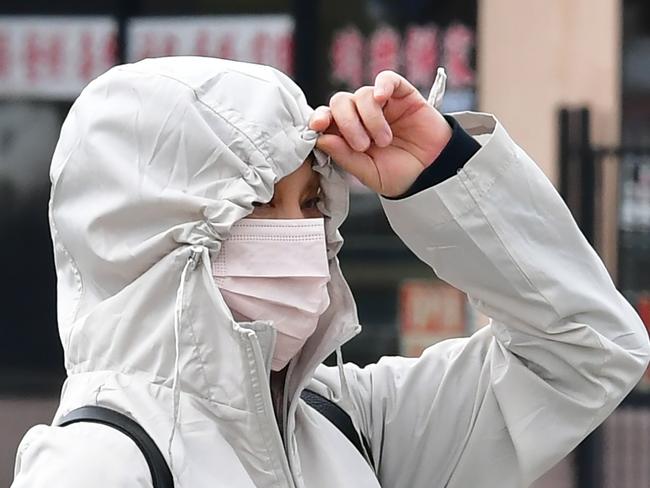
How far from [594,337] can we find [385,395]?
14.3 inches

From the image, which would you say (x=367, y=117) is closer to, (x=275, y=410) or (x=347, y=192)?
(x=347, y=192)

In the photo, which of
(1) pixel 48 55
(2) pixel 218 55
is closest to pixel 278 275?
(2) pixel 218 55

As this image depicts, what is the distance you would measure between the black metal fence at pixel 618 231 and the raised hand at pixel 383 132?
399 cm

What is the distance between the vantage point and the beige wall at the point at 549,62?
622 centimetres

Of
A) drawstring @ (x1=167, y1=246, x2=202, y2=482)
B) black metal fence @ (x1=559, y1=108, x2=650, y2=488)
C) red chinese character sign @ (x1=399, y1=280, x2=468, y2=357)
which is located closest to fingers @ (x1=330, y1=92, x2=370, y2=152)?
drawstring @ (x1=167, y1=246, x2=202, y2=482)

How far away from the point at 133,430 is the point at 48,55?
18.9 feet

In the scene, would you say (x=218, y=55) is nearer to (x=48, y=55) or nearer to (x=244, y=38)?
(x=244, y=38)

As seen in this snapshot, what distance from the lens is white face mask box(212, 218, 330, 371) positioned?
5.93ft

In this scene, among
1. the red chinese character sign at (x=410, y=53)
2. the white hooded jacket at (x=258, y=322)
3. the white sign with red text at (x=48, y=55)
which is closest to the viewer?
the white hooded jacket at (x=258, y=322)

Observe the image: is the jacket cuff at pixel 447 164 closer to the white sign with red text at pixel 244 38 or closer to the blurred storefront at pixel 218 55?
the blurred storefront at pixel 218 55

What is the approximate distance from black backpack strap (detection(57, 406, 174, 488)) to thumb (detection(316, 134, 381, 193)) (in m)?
0.48

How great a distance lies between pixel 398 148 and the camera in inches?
77.4

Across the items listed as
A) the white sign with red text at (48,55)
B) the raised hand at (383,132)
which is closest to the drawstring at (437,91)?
the raised hand at (383,132)

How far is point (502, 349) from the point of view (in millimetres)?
2131
